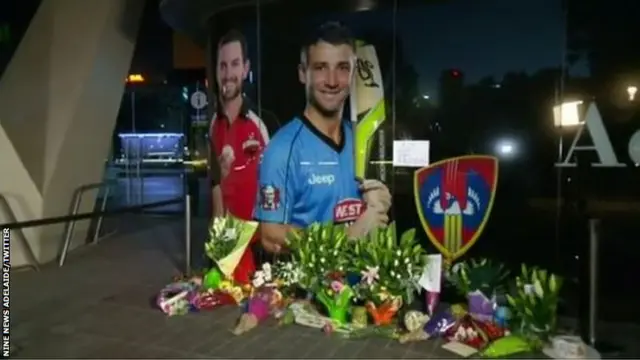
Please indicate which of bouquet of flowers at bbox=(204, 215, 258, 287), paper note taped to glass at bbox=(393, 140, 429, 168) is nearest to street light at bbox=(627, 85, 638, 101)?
paper note taped to glass at bbox=(393, 140, 429, 168)

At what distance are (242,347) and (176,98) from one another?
17.4 meters

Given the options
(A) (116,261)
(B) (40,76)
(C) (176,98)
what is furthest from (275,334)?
(C) (176,98)

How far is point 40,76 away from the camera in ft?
33.1

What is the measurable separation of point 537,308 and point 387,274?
131cm

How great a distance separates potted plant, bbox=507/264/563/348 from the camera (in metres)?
5.21

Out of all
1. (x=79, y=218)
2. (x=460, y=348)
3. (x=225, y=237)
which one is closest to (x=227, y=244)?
(x=225, y=237)

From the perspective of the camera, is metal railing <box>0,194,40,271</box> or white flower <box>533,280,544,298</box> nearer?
white flower <box>533,280,544,298</box>

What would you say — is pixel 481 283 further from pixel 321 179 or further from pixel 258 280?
pixel 258 280

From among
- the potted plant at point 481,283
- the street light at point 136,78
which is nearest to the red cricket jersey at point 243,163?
the potted plant at point 481,283

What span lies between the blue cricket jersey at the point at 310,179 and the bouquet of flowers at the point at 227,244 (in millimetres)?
325

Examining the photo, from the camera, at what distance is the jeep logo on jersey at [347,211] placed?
267 inches

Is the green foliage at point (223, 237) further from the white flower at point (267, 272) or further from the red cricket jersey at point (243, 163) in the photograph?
the white flower at point (267, 272)

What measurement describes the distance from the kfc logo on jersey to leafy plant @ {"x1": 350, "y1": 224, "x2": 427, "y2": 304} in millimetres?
1281

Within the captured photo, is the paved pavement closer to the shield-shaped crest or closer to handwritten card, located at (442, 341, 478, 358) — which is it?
handwritten card, located at (442, 341, 478, 358)
